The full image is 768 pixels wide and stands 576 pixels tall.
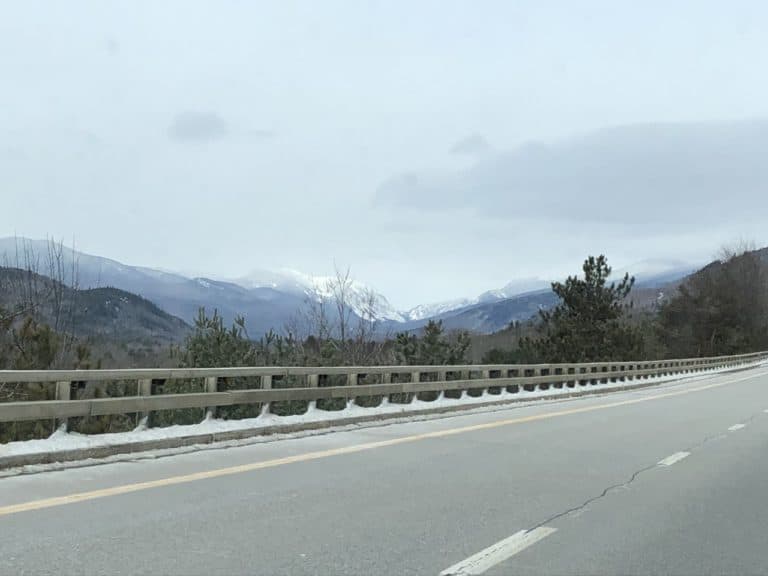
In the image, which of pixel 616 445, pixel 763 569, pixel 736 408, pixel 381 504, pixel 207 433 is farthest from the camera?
pixel 736 408

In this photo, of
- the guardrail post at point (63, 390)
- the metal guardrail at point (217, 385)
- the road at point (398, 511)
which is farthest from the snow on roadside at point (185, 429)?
the road at point (398, 511)

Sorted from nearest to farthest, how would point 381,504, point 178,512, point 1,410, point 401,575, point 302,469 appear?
point 401,575, point 178,512, point 381,504, point 1,410, point 302,469

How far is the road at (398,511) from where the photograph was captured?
16.6 ft

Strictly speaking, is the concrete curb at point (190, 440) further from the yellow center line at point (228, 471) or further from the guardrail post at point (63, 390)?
the yellow center line at point (228, 471)

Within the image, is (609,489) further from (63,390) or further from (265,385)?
(63,390)

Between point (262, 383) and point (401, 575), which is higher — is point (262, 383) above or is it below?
above

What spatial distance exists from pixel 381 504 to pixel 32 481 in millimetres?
3562

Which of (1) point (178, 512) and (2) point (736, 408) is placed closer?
(1) point (178, 512)

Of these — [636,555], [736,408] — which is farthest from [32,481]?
[736,408]

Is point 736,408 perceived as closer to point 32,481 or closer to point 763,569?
point 763,569

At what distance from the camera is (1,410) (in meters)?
7.75

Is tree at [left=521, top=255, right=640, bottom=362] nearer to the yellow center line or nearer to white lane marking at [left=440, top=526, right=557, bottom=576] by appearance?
the yellow center line

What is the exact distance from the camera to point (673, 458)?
1015 centimetres

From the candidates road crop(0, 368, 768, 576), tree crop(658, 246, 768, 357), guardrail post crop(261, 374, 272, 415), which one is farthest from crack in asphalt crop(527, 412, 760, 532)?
tree crop(658, 246, 768, 357)
